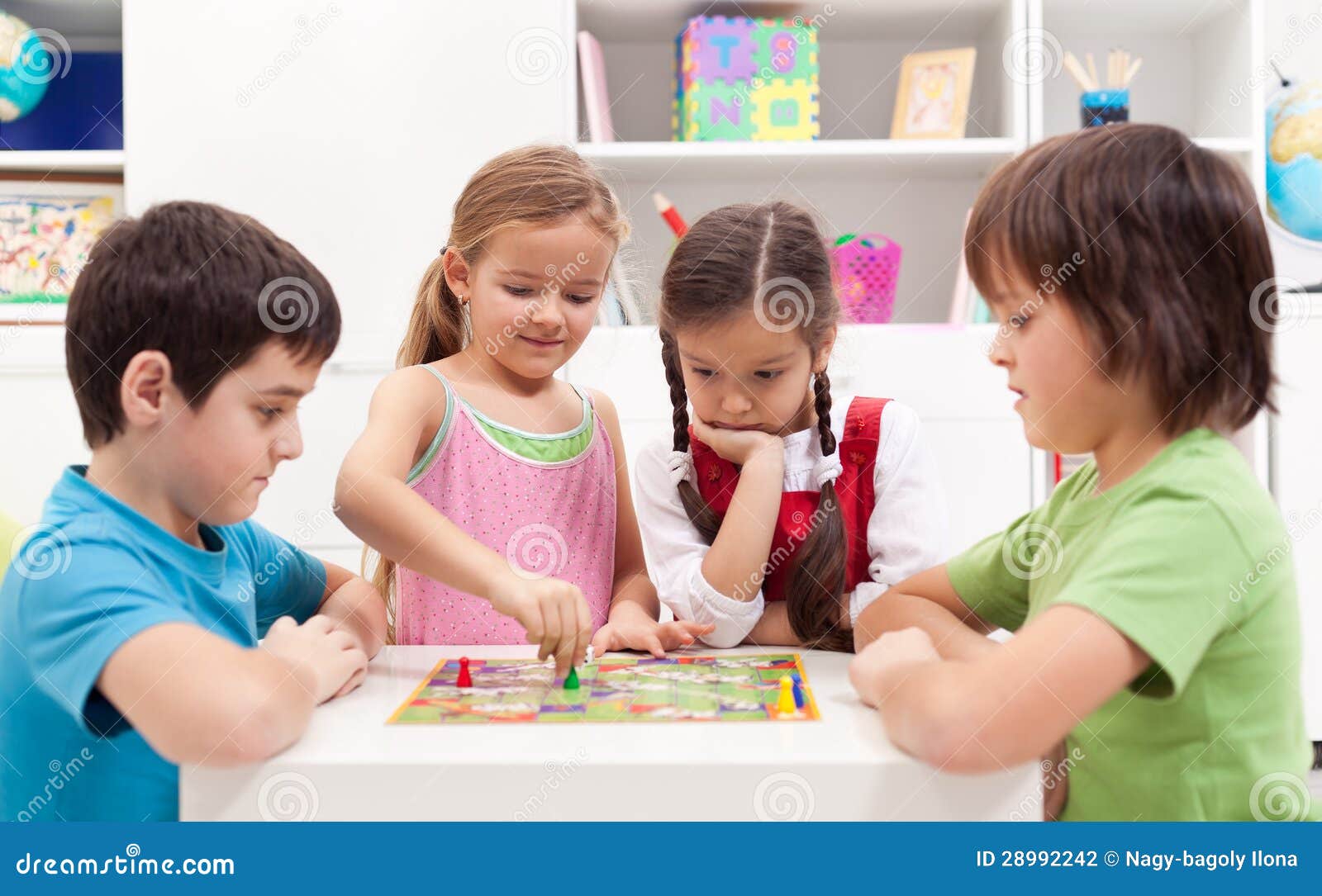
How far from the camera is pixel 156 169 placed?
91.1 inches

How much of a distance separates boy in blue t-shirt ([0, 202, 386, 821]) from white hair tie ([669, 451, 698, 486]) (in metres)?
0.40

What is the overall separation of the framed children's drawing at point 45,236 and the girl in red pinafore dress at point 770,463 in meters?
1.62

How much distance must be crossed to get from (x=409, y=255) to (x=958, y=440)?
1.15m

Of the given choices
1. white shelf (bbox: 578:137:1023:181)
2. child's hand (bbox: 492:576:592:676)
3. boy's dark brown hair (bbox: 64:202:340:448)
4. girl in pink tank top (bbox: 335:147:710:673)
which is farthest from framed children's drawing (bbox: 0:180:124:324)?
child's hand (bbox: 492:576:592:676)

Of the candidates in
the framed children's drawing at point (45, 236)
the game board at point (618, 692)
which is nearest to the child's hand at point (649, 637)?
the game board at point (618, 692)

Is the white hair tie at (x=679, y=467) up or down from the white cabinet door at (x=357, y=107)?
down

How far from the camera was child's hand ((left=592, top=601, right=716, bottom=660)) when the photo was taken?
3.30 feet

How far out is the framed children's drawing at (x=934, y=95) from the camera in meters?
2.35

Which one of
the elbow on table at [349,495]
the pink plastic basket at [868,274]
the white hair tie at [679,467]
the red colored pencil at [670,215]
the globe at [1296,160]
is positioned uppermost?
the globe at [1296,160]

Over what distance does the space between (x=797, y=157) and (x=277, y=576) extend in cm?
157

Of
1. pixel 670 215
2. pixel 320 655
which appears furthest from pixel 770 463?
pixel 670 215

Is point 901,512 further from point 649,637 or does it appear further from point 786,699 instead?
point 786,699

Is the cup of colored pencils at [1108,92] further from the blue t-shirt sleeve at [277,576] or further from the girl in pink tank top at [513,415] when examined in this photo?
the blue t-shirt sleeve at [277,576]
